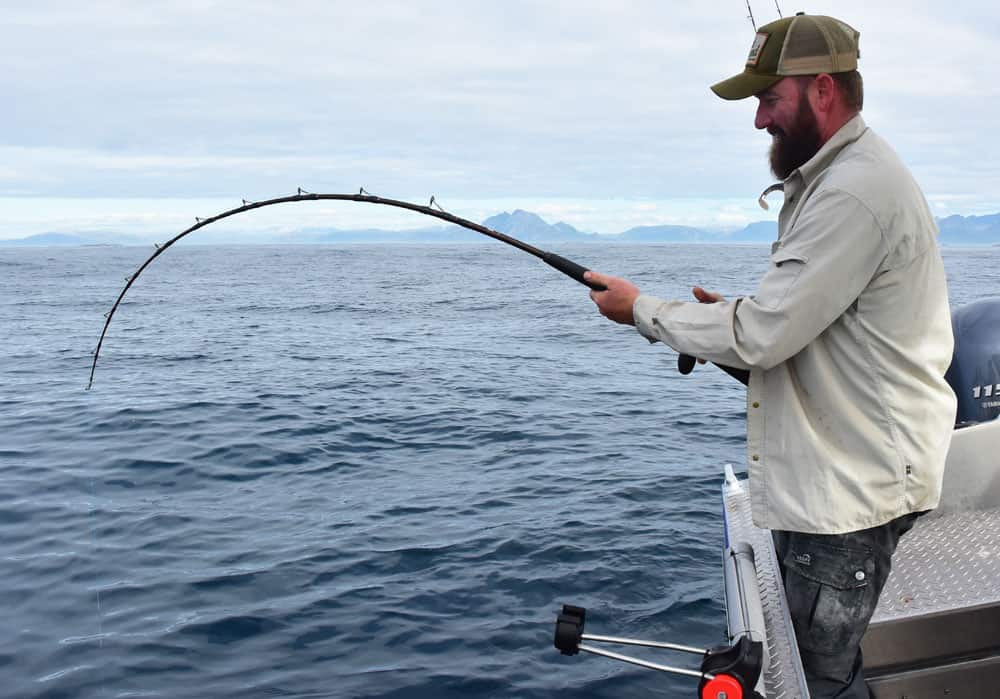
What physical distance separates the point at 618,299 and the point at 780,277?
49 cm

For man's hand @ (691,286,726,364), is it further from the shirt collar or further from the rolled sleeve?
the shirt collar

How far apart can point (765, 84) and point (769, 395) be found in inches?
33.1

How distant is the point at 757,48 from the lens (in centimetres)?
252

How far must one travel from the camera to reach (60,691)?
17.0 ft

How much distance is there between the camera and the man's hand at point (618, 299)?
2.69m

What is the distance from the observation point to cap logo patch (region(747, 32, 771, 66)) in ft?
8.22

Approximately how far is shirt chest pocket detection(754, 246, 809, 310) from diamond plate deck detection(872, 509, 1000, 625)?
6.22ft

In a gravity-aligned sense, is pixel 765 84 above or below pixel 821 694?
above

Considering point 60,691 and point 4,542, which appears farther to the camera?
point 4,542

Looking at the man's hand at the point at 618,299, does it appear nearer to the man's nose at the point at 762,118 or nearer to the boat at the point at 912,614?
the man's nose at the point at 762,118

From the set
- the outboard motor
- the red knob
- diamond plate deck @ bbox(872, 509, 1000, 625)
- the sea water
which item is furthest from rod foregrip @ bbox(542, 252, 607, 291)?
the outboard motor

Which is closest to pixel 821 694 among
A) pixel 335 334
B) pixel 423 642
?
pixel 423 642

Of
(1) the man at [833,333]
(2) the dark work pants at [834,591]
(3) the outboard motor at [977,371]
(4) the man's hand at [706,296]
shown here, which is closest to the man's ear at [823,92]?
(1) the man at [833,333]

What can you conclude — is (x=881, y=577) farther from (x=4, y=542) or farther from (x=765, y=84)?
(x=4, y=542)
